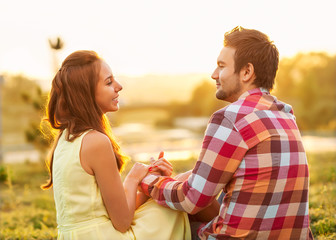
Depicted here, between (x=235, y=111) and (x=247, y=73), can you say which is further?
(x=247, y=73)

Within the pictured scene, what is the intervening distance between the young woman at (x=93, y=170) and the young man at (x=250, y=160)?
0.23 m

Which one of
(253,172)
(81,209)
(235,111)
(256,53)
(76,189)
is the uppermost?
(256,53)

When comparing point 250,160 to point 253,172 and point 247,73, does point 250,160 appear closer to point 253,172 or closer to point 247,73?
point 253,172

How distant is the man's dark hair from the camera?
2.23 metres

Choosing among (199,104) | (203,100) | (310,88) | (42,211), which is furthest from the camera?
(199,104)

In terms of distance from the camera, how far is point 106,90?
8.14ft

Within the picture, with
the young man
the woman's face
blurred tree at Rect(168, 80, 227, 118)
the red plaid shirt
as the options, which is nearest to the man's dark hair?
the young man

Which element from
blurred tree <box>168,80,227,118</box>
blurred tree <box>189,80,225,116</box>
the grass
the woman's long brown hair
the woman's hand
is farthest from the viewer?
blurred tree <box>168,80,227,118</box>

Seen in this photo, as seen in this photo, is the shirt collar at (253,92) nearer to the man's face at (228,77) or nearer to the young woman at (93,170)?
the man's face at (228,77)

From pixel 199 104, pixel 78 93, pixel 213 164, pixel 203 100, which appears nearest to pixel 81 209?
pixel 78 93

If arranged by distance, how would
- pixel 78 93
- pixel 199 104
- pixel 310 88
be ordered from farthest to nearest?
pixel 199 104
pixel 310 88
pixel 78 93

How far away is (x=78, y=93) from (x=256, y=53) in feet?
3.23

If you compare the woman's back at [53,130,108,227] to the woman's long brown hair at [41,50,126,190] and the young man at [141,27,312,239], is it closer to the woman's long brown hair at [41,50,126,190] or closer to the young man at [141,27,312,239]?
the woman's long brown hair at [41,50,126,190]

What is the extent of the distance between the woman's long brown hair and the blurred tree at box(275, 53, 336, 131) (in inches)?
771
